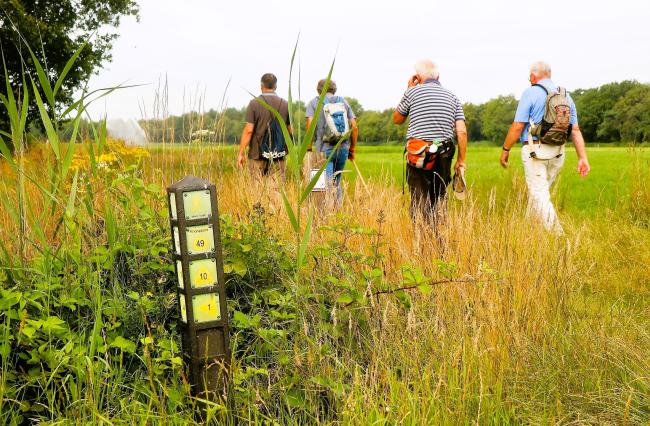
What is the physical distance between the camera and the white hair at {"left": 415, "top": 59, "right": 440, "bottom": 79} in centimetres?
564

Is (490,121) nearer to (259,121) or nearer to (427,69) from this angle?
(259,121)

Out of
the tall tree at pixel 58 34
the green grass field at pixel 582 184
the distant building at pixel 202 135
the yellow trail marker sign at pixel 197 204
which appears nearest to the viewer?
the yellow trail marker sign at pixel 197 204

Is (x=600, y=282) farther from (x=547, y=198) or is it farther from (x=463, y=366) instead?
(x=463, y=366)

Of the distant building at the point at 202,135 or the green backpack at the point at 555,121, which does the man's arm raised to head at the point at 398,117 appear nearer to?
the green backpack at the point at 555,121

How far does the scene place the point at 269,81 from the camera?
7.57m

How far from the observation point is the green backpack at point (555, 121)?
6469 millimetres

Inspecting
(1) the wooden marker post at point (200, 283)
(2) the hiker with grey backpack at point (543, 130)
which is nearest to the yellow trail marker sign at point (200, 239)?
(1) the wooden marker post at point (200, 283)

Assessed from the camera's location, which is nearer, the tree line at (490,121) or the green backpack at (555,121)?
the tree line at (490,121)

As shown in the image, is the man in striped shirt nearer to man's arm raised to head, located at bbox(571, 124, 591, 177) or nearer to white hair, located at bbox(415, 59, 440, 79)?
white hair, located at bbox(415, 59, 440, 79)

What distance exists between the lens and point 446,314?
339 cm

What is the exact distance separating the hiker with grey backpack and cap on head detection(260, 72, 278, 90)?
8.32 ft

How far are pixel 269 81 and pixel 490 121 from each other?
6422cm

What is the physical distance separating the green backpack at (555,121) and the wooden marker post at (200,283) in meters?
4.70

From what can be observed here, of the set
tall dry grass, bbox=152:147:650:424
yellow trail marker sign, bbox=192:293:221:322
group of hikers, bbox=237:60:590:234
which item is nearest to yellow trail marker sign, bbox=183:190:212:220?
yellow trail marker sign, bbox=192:293:221:322
